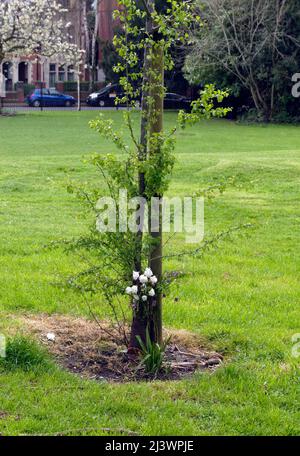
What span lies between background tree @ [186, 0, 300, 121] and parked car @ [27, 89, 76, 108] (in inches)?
772

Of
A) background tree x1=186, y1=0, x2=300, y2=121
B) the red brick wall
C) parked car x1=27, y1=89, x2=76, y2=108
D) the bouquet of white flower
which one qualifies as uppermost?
the red brick wall

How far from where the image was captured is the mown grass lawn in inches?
172

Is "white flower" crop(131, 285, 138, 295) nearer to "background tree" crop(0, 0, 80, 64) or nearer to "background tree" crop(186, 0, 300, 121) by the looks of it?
"background tree" crop(186, 0, 300, 121)

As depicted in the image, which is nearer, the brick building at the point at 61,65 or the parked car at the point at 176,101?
the parked car at the point at 176,101

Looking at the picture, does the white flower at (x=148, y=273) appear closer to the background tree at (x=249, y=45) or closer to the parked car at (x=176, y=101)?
the background tree at (x=249, y=45)

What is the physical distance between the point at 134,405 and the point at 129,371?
716mm

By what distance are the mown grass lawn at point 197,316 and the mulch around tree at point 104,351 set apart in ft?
0.54

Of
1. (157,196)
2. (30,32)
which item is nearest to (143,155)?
(157,196)

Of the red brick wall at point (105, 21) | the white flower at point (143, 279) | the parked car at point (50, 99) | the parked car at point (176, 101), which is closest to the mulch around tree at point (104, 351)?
the white flower at point (143, 279)

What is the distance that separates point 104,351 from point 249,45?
3211 cm

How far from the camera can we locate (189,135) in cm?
2961

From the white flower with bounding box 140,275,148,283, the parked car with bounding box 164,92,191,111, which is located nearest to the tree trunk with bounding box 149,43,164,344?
the white flower with bounding box 140,275,148,283

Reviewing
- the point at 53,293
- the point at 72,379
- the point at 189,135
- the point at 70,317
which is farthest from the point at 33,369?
the point at 189,135

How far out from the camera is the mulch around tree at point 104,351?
520 centimetres
